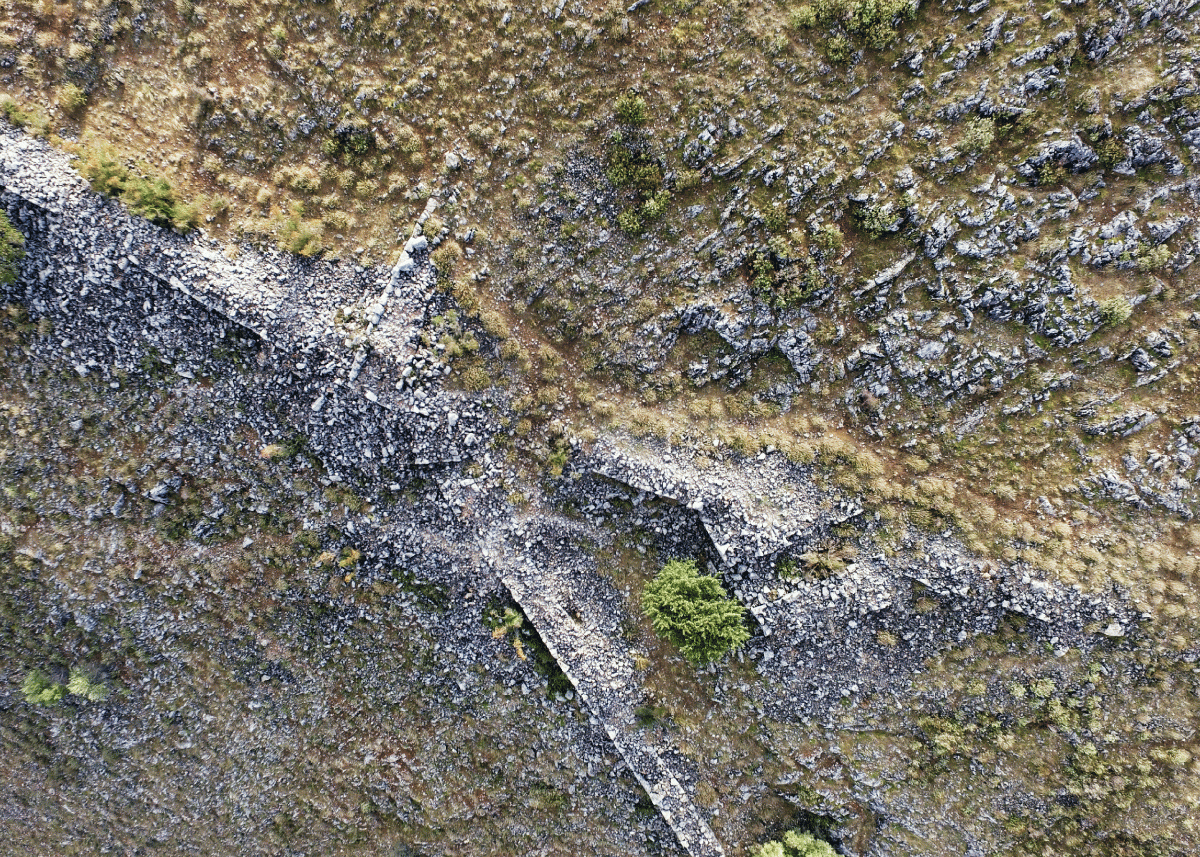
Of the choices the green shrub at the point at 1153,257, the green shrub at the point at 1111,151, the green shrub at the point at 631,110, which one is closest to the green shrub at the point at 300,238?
the green shrub at the point at 631,110

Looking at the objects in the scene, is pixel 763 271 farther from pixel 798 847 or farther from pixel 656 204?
pixel 798 847

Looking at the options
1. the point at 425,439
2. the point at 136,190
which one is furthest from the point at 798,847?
the point at 136,190

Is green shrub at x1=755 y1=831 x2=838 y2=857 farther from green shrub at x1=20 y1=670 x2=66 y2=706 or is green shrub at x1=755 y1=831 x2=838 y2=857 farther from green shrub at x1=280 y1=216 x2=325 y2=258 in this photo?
green shrub at x1=20 y1=670 x2=66 y2=706

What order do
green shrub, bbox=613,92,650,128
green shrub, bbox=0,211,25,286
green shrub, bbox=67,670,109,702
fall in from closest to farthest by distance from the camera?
1. green shrub, bbox=0,211,25,286
2. green shrub, bbox=613,92,650,128
3. green shrub, bbox=67,670,109,702

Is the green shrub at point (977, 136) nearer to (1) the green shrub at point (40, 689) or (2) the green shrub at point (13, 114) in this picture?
(2) the green shrub at point (13, 114)

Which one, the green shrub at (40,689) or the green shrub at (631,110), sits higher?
the green shrub at (631,110)

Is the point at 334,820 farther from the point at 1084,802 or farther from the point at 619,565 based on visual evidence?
the point at 1084,802

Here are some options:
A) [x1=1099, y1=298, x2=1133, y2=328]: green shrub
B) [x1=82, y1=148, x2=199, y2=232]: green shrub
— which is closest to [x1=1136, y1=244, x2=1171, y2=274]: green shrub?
[x1=1099, y1=298, x2=1133, y2=328]: green shrub
